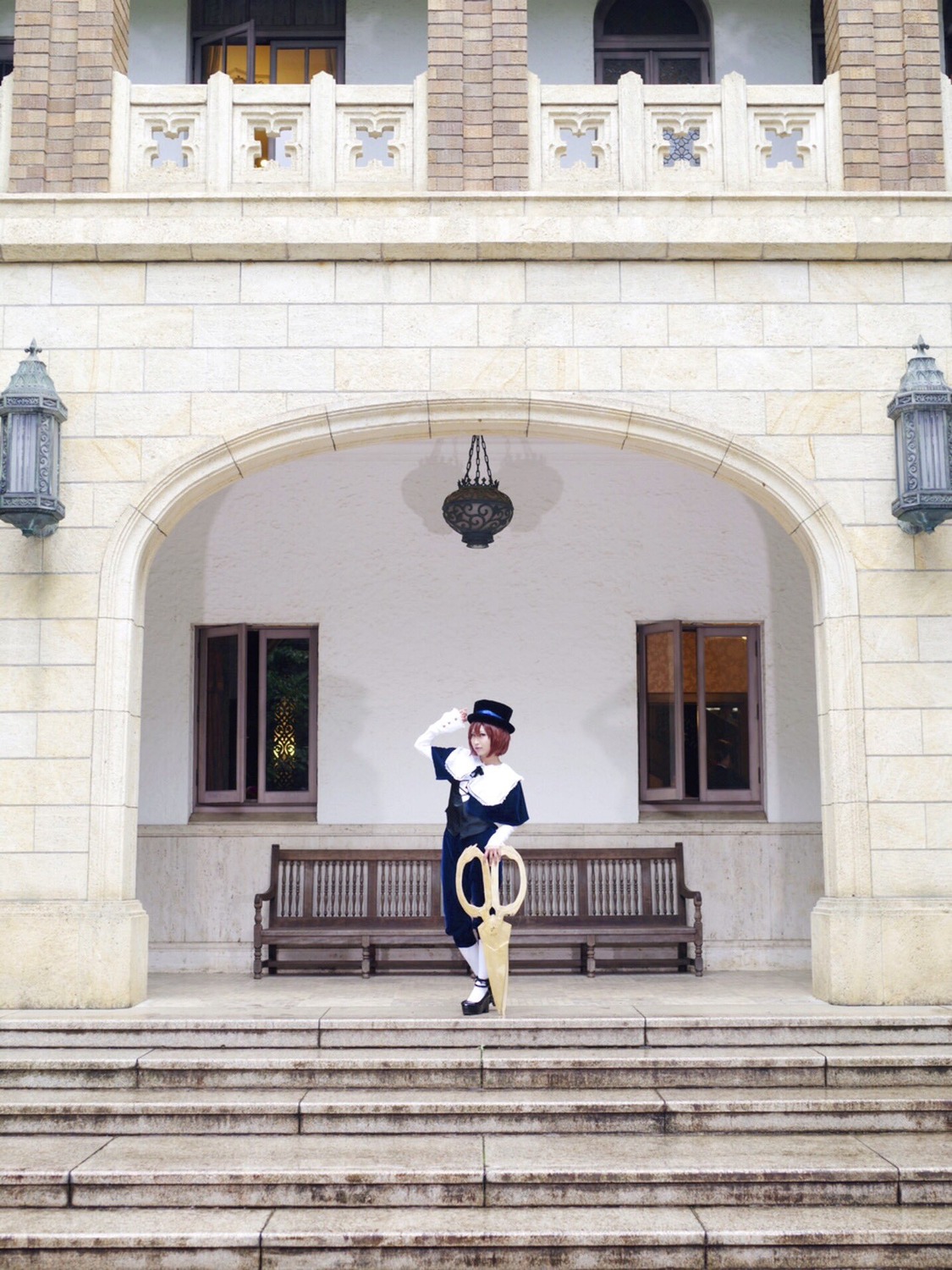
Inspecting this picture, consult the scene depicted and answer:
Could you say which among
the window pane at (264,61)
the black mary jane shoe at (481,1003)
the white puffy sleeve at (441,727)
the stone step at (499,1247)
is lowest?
the stone step at (499,1247)

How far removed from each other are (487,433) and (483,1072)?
14.2ft

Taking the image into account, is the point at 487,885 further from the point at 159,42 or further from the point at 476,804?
the point at 159,42

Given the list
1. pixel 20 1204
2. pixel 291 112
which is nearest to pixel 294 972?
pixel 20 1204

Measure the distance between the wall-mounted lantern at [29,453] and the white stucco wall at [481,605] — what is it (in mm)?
3211

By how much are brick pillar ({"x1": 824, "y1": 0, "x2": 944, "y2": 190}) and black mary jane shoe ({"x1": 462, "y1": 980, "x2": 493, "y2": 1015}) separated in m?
5.82

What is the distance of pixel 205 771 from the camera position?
39.2ft

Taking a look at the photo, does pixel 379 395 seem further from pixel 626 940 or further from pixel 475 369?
pixel 626 940

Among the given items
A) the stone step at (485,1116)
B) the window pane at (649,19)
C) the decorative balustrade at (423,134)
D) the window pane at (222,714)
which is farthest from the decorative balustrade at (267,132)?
the stone step at (485,1116)

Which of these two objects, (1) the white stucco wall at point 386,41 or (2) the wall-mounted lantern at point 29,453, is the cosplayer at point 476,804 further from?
(1) the white stucco wall at point 386,41

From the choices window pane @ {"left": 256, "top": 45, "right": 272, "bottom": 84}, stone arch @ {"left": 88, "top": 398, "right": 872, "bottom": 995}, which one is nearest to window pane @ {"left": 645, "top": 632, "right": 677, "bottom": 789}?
stone arch @ {"left": 88, "top": 398, "right": 872, "bottom": 995}

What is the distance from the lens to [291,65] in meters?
12.0

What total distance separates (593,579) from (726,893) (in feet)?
9.35

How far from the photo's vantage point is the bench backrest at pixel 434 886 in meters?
11.0

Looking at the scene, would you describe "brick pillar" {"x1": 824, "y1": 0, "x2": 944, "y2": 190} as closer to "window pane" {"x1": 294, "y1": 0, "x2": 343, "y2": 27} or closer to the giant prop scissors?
"window pane" {"x1": 294, "y1": 0, "x2": 343, "y2": 27}
